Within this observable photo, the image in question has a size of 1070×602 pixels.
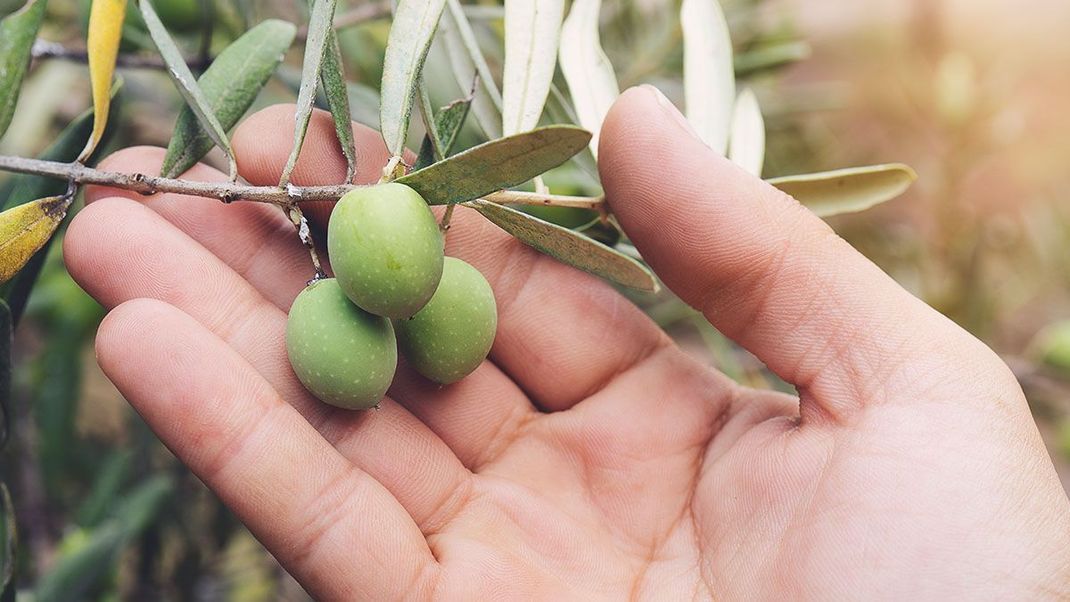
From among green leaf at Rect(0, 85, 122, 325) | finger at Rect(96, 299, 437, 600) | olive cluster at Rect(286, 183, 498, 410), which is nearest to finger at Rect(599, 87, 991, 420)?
olive cluster at Rect(286, 183, 498, 410)

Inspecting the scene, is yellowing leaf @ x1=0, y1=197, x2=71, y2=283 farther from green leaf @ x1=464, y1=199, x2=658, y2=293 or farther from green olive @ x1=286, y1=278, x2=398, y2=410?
green leaf @ x1=464, y1=199, x2=658, y2=293

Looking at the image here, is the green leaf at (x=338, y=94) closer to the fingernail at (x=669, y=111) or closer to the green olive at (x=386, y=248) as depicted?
the green olive at (x=386, y=248)

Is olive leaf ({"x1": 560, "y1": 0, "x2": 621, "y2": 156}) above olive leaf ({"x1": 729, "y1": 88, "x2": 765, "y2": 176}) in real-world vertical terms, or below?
above

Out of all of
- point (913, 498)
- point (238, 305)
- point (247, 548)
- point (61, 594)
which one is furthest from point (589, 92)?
point (247, 548)

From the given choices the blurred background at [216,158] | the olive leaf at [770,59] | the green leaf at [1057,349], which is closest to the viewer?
the blurred background at [216,158]

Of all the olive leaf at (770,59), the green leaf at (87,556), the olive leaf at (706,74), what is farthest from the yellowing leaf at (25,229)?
the olive leaf at (770,59)

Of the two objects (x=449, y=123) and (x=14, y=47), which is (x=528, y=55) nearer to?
(x=449, y=123)
